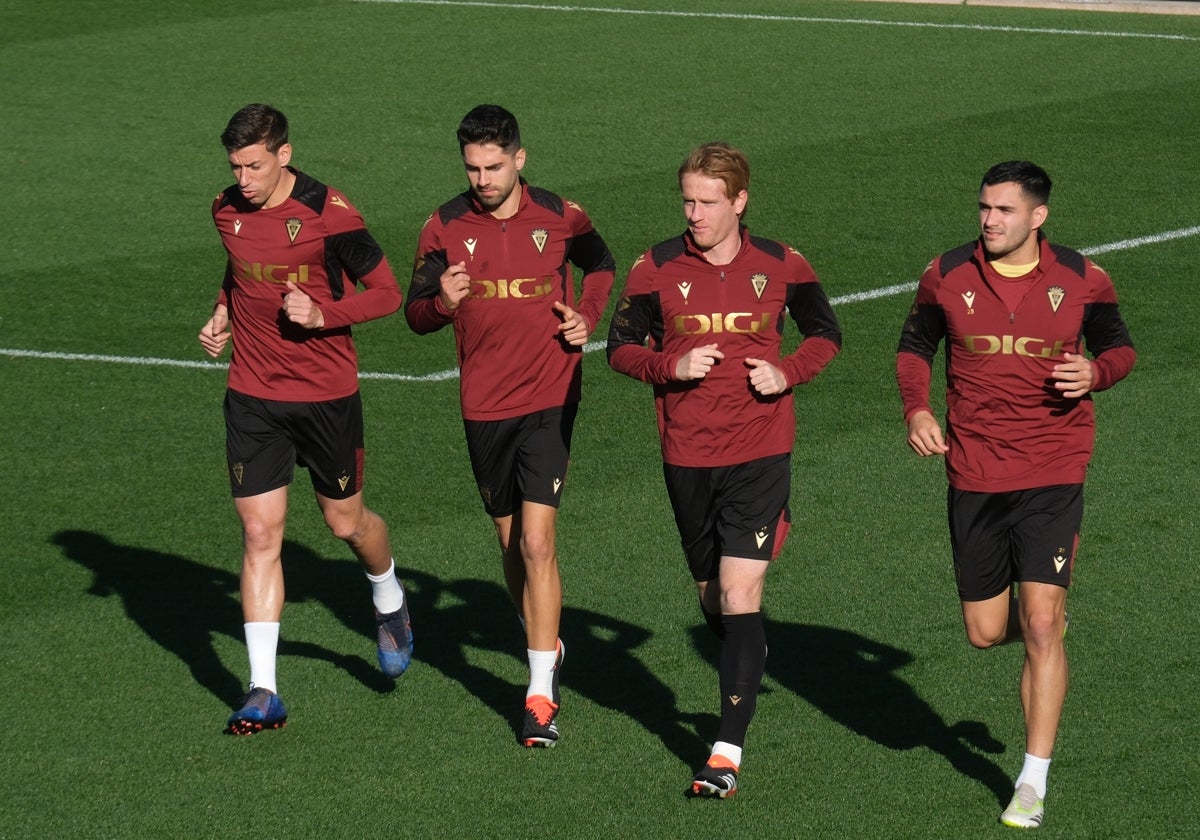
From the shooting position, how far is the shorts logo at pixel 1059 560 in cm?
681

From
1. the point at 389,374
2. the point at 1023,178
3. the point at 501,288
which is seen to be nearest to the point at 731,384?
the point at 501,288

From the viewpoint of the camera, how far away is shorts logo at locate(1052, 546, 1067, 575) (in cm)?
681

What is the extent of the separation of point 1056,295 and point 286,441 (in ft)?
10.7

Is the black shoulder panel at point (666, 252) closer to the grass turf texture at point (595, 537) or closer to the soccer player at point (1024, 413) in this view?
the soccer player at point (1024, 413)

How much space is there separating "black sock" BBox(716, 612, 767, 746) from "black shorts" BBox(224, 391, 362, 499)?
197 cm

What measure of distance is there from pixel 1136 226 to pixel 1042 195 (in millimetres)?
9621

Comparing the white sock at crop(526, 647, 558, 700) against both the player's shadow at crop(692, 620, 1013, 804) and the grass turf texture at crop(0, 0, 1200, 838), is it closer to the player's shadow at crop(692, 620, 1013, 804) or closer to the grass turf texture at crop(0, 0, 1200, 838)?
the grass turf texture at crop(0, 0, 1200, 838)

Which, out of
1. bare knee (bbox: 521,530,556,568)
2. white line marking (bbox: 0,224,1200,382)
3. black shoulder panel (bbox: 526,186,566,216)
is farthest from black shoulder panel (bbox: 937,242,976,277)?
white line marking (bbox: 0,224,1200,382)

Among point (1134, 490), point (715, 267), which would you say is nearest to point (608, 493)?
point (1134, 490)

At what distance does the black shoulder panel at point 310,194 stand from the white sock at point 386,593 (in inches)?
64.7

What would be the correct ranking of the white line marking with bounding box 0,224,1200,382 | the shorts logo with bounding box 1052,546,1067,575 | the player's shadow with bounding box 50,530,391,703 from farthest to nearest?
the white line marking with bounding box 0,224,1200,382 < the player's shadow with bounding box 50,530,391,703 < the shorts logo with bounding box 1052,546,1067,575

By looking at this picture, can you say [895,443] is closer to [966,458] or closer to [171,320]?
[966,458]

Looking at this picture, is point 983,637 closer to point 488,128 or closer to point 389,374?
point 488,128

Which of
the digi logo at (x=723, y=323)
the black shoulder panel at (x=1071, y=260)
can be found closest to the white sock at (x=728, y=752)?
the digi logo at (x=723, y=323)
